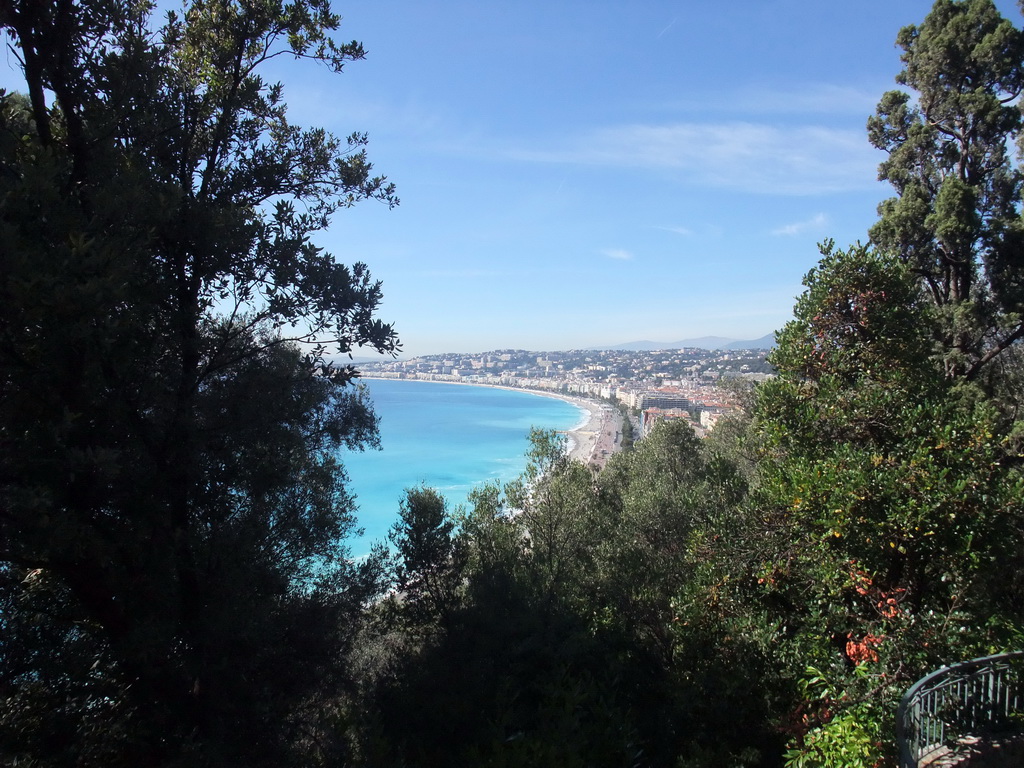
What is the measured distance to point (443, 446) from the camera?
62969 millimetres

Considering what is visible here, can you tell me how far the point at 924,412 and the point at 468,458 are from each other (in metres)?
51.3

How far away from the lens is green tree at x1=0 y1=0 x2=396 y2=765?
3166 millimetres

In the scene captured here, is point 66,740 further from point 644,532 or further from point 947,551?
point 644,532

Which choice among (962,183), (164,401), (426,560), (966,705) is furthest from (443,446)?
(966,705)

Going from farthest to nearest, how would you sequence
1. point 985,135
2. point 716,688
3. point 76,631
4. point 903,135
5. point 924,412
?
1. point 903,135
2. point 985,135
3. point 716,688
4. point 924,412
5. point 76,631

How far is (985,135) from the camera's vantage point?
948 cm

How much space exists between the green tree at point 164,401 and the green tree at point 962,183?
8.83m

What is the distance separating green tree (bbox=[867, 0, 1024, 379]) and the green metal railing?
6.34 metres

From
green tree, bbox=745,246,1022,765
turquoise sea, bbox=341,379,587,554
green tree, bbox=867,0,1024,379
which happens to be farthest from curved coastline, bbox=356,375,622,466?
green tree, bbox=745,246,1022,765

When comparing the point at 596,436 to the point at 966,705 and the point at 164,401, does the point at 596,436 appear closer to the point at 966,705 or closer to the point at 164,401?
the point at 966,705

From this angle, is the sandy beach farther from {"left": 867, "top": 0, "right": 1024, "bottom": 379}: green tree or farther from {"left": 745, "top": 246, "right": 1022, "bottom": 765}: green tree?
{"left": 745, "top": 246, "right": 1022, "bottom": 765}: green tree

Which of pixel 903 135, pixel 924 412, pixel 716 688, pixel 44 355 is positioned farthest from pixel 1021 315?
pixel 44 355

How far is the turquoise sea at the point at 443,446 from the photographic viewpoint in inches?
1563

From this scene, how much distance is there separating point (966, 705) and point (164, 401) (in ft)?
A: 19.6
